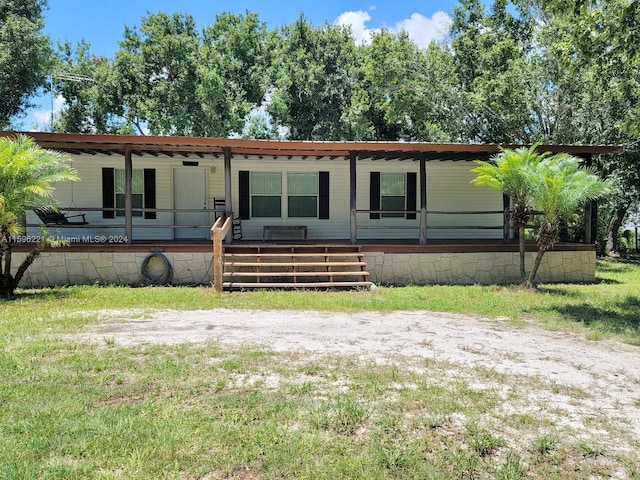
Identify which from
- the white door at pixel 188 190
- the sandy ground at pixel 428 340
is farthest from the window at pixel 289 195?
the sandy ground at pixel 428 340

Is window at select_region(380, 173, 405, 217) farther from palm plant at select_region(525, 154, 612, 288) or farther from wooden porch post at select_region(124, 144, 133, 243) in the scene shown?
wooden porch post at select_region(124, 144, 133, 243)

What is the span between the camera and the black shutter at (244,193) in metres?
12.3

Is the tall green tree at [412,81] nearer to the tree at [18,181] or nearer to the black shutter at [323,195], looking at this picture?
the black shutter at [323,195]

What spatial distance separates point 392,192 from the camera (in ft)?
41.8

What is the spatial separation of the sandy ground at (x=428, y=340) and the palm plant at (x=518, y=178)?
3392mm

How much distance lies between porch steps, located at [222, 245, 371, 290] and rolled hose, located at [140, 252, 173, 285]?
1.24 m

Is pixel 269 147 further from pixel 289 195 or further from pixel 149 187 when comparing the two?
pixel 149 187

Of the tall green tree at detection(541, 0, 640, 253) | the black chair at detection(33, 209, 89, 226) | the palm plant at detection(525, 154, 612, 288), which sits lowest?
the black chair at detection(33, 209, 89, 226)

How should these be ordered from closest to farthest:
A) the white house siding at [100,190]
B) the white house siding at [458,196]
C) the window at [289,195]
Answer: the white house siding at [100,190]
the window at [289,195]
the white house siding at [458,196]

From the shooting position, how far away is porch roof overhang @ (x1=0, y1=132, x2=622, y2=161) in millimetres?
9141

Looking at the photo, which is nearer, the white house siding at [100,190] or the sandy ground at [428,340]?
the sandy ground at [428,340]

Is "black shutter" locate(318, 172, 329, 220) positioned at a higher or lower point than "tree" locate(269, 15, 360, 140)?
lower

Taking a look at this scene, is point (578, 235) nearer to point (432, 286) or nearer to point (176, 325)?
point (432, 286)

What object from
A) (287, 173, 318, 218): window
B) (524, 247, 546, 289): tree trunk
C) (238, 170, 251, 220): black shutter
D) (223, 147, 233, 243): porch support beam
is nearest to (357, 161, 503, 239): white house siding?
(287, 173, 318, 218): window
